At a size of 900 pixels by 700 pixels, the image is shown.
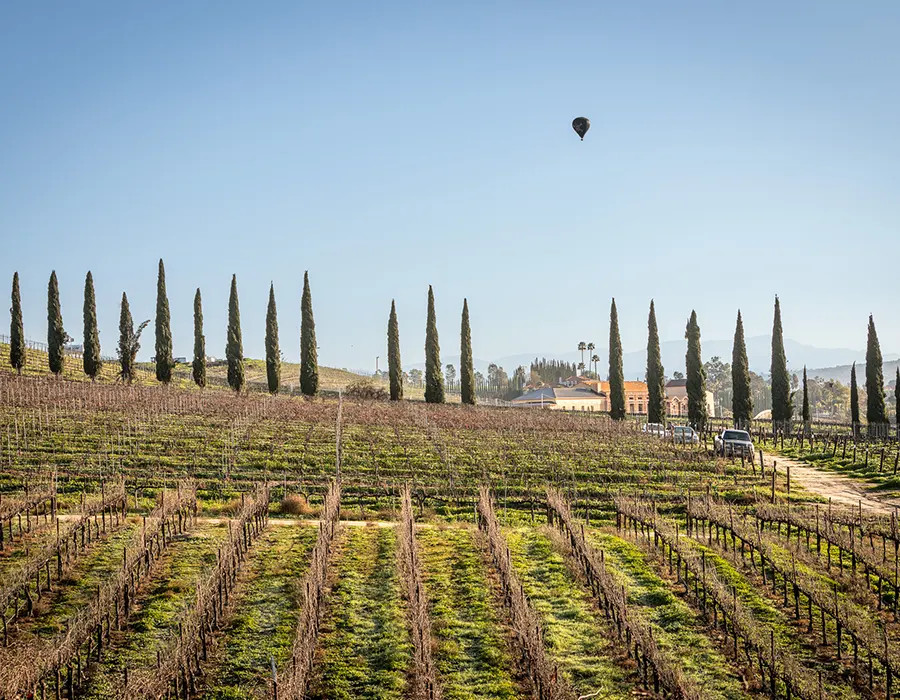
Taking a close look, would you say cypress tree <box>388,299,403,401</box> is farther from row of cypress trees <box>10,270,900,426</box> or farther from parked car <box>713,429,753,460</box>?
parked car <box>713,429,753,460</box>

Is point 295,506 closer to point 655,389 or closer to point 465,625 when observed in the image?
point 465,625

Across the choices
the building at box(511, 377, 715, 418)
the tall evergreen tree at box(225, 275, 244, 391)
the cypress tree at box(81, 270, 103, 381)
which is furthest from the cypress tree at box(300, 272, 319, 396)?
the building at box(511, 377, 715, 418)

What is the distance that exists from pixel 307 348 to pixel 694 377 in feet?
89.9

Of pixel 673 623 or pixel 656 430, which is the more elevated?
pixel 656 430

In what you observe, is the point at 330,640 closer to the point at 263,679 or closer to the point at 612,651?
the point at 263,679

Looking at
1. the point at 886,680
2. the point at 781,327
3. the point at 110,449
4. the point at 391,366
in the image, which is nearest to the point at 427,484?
the point at 110,449

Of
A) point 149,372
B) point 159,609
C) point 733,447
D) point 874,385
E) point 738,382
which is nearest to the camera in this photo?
point 159,609

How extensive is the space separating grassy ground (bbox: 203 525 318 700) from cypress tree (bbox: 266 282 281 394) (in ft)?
131

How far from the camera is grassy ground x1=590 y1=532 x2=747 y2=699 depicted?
41.2 feet

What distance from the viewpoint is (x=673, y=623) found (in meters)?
14.8

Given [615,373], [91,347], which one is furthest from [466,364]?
[91,347]

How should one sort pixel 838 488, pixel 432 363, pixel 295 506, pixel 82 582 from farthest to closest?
pixel 432 363 < pixel 838 488 < pixel 295 506 < pixel 82 582

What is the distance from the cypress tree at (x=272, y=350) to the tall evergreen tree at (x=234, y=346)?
197 cm

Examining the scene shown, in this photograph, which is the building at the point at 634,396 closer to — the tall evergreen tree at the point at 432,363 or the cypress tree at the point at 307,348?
the tall evergreen tree at the point at 432,363
